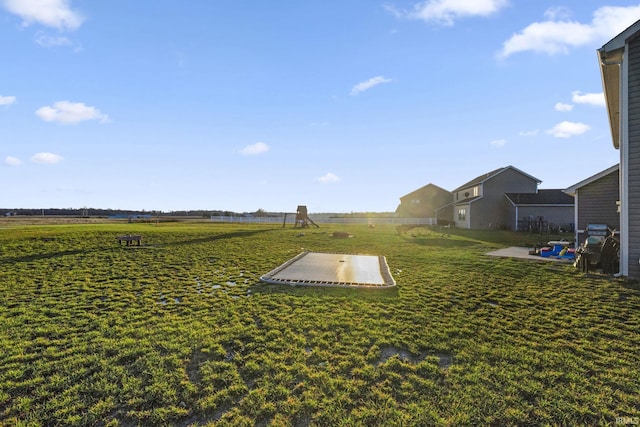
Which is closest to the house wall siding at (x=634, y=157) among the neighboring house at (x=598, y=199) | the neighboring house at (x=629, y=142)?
the neighboring house at (x=629, y=142)

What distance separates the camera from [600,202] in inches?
473

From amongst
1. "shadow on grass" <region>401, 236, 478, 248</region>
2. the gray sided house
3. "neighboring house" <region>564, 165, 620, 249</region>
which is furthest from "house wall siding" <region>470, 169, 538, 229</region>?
"neighboring house" <region>564, 165, 620, 249</region>

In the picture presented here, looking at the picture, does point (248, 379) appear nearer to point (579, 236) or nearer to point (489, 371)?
point (489, 371)

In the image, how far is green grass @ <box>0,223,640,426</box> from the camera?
291 centimetres

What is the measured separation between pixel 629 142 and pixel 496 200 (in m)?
25.0

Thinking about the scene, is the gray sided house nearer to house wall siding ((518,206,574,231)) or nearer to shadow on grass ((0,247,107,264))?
house wall siding ((518,206,574,231))

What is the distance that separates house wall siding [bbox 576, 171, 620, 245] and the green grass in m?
5.97

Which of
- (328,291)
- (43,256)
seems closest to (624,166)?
(328,291)

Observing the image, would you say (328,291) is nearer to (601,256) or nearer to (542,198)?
(601,256)

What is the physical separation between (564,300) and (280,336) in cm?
615

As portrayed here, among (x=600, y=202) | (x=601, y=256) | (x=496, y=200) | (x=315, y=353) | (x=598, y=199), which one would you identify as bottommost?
(x=315, y=353)

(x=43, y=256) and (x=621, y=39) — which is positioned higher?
(x=621, y=39)

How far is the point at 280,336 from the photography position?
4566 mm

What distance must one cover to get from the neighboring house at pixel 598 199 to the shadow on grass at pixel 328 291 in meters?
10.3
